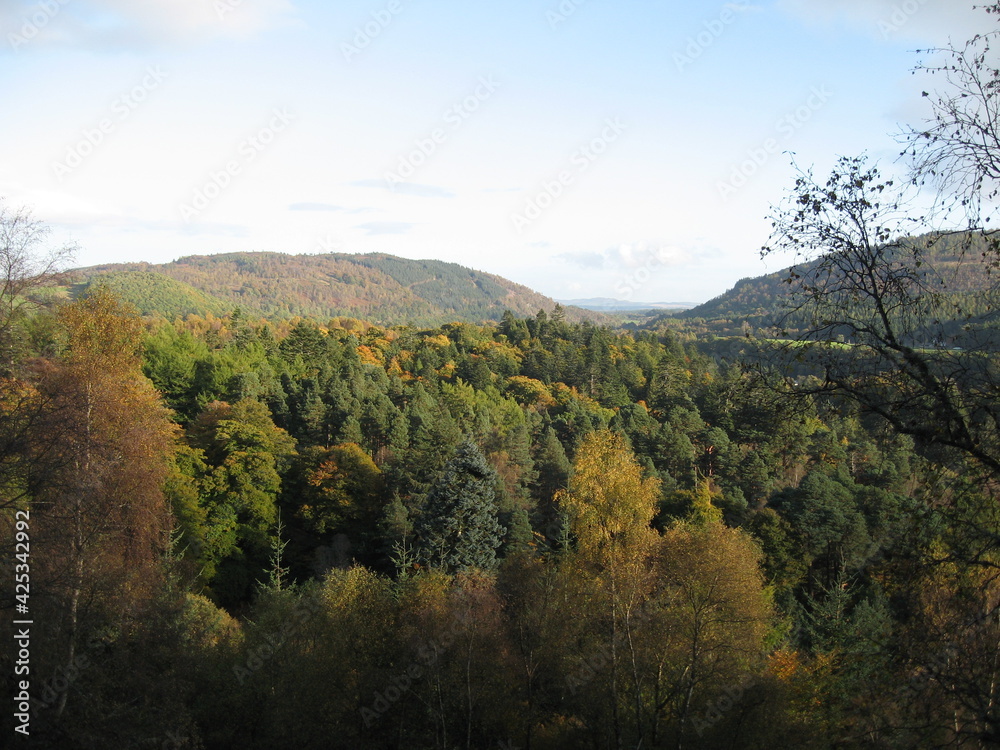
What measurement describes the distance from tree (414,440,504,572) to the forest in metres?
0.14

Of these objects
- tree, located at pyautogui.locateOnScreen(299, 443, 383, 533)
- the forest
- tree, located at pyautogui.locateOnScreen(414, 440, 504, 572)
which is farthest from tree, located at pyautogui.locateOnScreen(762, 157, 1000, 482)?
tree, located at pyautogui.locateOnScreen(299, 443, 383, 533)

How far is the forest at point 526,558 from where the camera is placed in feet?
14.7

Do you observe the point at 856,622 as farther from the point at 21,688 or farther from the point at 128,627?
the point at 21,688

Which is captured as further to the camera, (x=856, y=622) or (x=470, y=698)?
(x=856, y=622)

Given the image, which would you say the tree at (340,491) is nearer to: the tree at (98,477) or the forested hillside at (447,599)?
the forested hillside at (447,599)

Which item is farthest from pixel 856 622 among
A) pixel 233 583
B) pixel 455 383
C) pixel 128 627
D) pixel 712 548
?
pixel 455 383

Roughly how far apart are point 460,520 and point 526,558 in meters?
5.75

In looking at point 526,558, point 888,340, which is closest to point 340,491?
point 526,558

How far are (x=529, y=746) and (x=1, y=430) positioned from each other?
1178 centimetres

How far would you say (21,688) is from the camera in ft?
29.7

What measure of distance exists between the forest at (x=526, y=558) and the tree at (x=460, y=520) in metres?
0.14

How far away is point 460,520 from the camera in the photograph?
23406mm

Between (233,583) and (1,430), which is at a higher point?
(1,430)

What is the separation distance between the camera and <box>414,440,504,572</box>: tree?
23000 mm
